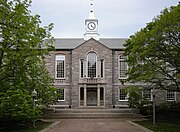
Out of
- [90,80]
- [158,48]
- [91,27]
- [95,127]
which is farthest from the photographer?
A: [91,27]

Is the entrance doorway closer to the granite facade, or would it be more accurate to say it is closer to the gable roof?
the granite facade

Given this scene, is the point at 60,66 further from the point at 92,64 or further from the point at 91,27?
the point at 91,27

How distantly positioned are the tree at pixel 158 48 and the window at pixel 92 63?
1516 cm

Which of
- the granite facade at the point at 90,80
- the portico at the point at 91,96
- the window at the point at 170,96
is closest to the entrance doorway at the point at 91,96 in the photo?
the portico at the point at 91,96

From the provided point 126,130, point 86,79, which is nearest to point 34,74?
point 126,130

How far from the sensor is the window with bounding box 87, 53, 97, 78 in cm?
3616

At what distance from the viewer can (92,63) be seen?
36.4 m

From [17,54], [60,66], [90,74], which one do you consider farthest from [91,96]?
[17,54]

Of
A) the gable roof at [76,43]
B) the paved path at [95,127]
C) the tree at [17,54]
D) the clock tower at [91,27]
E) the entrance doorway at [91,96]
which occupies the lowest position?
the paved path at [95,127]

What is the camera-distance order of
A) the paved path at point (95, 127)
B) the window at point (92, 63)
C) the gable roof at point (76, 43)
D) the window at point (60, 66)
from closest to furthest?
1. the paved path at point (95, 127)
2. the window at point (92, 63)
3. the window at point (60, 66)
4. the gable roof at point (76, 43)

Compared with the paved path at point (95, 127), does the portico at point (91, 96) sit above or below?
above

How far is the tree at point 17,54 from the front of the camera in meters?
14.5

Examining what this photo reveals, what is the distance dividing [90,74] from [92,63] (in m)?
1.50

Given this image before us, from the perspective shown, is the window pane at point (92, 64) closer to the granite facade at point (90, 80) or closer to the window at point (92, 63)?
the window at point (92, 63)
